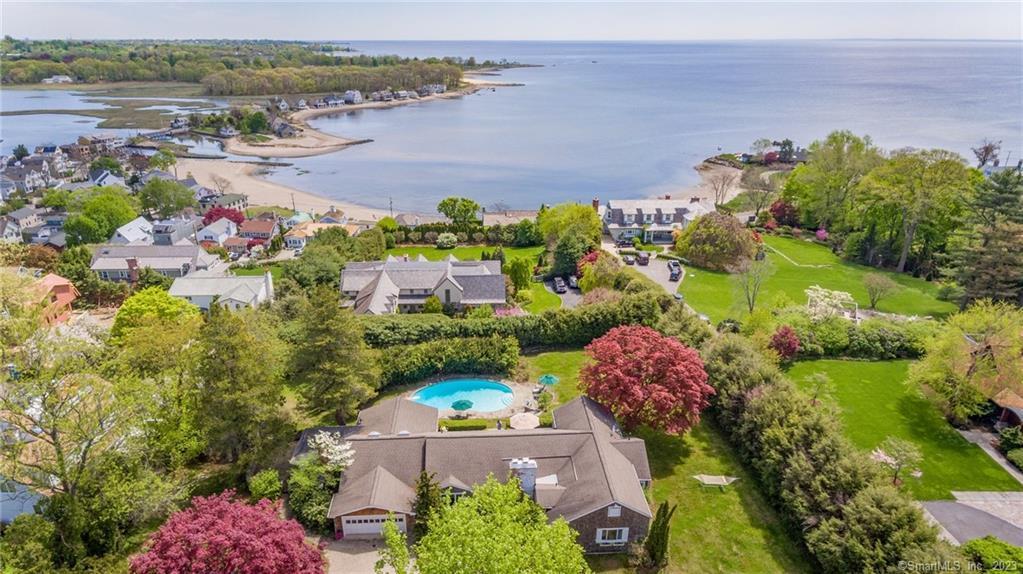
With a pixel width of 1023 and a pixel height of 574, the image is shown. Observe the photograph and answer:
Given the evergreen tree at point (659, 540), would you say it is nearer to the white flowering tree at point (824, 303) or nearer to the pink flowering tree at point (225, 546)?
the pink flowering tree at point (225, 546)

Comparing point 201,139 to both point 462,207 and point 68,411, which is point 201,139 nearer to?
point 462,207

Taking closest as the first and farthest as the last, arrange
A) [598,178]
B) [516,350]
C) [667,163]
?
1. [516,350]
2. [598,178]
3. [667,163]

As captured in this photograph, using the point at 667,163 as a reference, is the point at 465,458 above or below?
below

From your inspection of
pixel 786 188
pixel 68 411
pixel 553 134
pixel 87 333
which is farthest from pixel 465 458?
pixel 553 134

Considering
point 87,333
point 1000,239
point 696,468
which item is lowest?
point 696,468

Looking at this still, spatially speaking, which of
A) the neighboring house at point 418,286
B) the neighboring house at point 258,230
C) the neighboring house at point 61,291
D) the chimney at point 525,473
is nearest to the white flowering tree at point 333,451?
the chimney at point 525,473

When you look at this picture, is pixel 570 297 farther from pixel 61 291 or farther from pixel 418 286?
pixel 61 291
